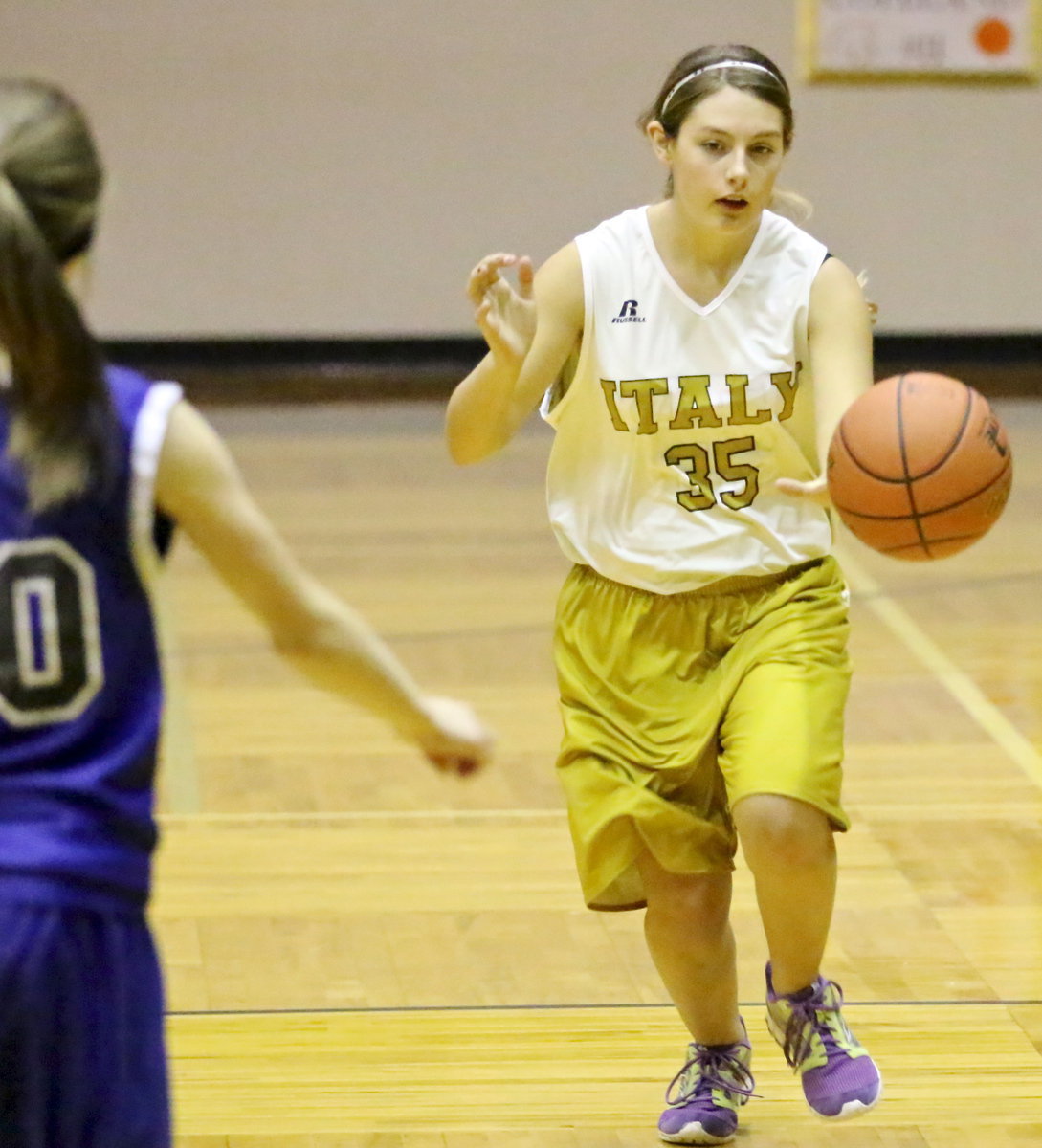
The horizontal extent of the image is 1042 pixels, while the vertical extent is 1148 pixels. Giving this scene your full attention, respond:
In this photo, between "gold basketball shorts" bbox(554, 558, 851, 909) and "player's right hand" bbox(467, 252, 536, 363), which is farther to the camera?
"gold basketball shorts" bbox(554, 558, 851, 909)

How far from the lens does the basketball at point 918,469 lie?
305 centimetres

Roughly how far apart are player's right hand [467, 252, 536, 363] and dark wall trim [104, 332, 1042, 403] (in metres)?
7.75

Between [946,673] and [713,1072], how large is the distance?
3.05m

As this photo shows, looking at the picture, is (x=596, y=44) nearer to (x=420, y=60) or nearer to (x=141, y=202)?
(x=420, y=60)

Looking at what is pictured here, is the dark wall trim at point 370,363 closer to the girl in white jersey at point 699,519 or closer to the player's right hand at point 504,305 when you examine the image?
the girl in white jersey at point 699,519

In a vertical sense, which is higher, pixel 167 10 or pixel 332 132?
pixel 167 10

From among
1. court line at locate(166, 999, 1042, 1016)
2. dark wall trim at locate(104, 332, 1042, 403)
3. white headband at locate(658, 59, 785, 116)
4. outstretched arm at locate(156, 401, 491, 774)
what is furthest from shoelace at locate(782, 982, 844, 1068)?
dark wall trim at locate(104, 332, 1042, 403)

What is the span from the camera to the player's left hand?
3.08 metres

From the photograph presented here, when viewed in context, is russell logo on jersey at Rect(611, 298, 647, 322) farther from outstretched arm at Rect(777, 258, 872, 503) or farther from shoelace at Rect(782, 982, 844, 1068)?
shoelace at Rect(782, 982, 844, 1068)

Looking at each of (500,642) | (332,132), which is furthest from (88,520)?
(332,132)

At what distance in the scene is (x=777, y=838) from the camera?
3080 mm

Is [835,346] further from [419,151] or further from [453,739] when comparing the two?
[419,151]

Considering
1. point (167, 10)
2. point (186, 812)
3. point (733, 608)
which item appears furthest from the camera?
point (167, 10)

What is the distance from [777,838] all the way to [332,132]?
8.21 meters
